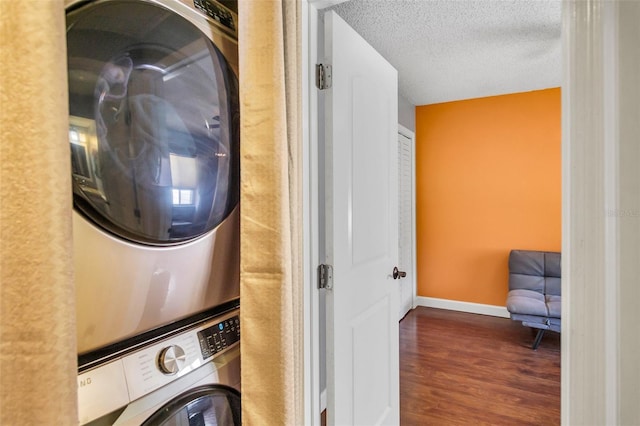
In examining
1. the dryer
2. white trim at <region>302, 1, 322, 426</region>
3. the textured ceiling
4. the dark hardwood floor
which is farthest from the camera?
the dark hardwood floor

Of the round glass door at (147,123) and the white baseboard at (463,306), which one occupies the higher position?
the round glass door at (147,123)

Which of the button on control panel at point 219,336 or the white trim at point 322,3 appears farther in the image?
the white trim at point 322,3

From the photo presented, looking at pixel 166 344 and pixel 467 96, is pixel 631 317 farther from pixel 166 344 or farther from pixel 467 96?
pixel 467 96

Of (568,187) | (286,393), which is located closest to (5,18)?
(286,393)

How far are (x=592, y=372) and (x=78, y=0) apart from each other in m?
1.21

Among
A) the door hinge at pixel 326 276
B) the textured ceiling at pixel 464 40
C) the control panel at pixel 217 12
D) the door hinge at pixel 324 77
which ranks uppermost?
the textured ceiling at pixel 464 40

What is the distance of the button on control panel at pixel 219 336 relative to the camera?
0.86m

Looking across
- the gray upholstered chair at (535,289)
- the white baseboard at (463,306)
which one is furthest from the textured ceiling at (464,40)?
the white baseboard at (463,306)

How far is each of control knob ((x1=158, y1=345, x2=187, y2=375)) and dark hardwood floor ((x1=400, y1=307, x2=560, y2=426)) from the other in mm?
1706

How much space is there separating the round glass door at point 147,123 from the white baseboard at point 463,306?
3670 millimetres

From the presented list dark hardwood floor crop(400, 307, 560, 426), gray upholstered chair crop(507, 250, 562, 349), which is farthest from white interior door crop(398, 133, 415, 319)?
gray upholstered chair crop(507, 250, 562, 349)

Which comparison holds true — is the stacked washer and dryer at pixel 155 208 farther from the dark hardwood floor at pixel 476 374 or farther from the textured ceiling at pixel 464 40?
the dark hardwood floor at pixel 476 374

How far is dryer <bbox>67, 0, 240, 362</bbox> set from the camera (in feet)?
2.06

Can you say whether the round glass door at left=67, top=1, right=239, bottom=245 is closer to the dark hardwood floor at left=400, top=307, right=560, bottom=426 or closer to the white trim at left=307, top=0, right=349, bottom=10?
the white trim at left=307, top=0, right=349, bottom=10
